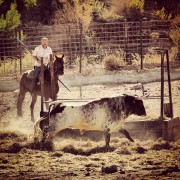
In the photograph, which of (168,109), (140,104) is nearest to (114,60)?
(168,109)

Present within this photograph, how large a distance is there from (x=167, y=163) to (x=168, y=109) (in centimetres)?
275

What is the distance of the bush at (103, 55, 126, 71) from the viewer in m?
16.0

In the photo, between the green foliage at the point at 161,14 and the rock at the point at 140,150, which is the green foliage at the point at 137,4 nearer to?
the green foliage at the point at 161,14

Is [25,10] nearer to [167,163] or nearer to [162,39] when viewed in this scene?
[162,39]

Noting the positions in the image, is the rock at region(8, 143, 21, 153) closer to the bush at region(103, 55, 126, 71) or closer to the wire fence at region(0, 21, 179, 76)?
the wire fence at region(0, 21, 179, 76)

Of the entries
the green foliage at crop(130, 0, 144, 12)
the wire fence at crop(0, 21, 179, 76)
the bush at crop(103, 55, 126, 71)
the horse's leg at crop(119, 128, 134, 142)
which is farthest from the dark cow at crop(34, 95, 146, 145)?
the green foliage at crop(130, 0, 144, 12)

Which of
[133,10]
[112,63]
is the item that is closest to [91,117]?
[112,63]

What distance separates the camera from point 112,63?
1608cm

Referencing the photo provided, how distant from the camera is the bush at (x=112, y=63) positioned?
16.0 metres

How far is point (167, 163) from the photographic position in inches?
293

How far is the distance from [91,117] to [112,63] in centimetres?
771

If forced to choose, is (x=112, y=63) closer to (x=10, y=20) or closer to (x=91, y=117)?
(x=10, y=20)

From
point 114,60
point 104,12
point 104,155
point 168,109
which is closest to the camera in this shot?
point 104,155

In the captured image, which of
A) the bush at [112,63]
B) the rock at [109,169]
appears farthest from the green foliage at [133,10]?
the rock at [109,169]
